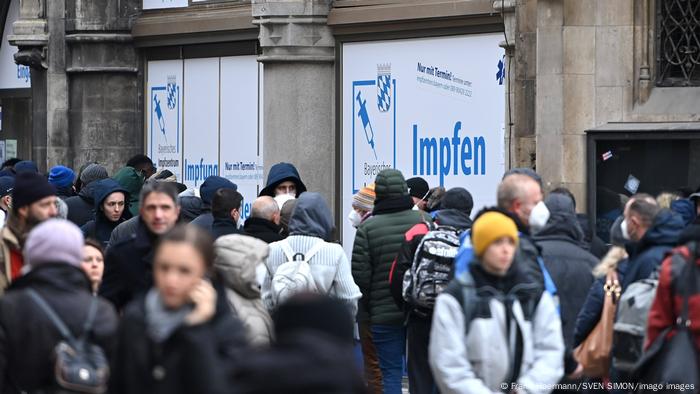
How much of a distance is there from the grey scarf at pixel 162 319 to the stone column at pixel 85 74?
14399mm

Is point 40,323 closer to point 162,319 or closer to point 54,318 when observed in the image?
point 54,318

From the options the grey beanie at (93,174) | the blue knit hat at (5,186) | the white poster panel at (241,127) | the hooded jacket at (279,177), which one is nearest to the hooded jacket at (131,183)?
the grey beanie at (93,174)

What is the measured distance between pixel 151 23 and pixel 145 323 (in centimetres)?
1411

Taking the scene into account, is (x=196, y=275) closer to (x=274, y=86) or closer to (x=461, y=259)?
(x=461, y=259)

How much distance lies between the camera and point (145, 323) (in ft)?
17.1

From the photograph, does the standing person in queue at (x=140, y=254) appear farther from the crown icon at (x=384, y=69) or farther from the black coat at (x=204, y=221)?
the crown icon at (x=384, y=69)

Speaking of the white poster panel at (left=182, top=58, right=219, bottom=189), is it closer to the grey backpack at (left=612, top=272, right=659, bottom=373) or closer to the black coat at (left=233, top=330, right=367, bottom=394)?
the grey backpack at (left=612, top=272, right=659, bottom=373)

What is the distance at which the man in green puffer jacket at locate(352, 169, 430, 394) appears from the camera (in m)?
10.6

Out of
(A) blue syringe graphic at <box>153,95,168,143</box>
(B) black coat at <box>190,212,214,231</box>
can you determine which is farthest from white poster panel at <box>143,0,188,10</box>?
(B) black coat at <box>190,212,214,231</box>

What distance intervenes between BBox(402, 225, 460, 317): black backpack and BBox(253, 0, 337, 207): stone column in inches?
265

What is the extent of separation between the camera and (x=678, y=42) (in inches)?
486

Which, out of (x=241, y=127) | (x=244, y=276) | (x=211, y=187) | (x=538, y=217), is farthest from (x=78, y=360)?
(x=241, y=127)

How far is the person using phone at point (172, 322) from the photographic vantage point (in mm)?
5031

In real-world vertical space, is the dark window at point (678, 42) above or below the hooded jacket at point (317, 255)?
above
